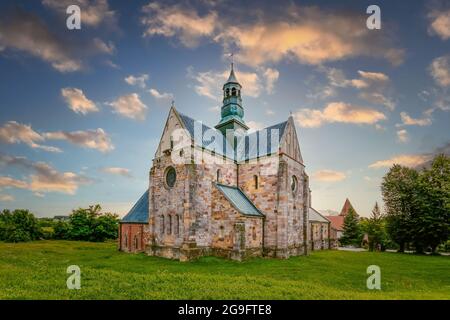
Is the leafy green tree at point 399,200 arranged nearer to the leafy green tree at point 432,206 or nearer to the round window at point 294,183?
the leafy green tree at point 432,206

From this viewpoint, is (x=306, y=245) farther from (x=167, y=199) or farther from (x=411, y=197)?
(x=411, y=197)

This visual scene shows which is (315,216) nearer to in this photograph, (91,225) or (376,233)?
(376,233)

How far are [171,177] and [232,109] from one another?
12851 millimetres

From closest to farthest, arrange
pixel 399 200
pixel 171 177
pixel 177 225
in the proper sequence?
pixel 177 225, pixel 171 177, pixel 399 200

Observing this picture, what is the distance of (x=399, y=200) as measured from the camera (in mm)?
37312

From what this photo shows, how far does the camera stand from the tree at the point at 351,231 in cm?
4734

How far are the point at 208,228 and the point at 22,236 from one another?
1472 inches

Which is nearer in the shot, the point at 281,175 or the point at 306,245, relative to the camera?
the point at 281,175

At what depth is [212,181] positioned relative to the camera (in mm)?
25703

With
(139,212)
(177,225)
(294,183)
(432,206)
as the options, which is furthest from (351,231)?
(139,212)

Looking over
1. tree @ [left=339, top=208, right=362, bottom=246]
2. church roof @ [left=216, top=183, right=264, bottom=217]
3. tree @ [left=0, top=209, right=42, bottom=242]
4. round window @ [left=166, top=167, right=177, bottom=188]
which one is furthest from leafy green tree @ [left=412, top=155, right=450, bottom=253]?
tree @ [left=0, top=209, right=42, bottom=242]

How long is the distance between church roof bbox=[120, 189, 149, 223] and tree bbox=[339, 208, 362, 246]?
118 ft

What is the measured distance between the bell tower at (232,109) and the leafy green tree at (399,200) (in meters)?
23.0
